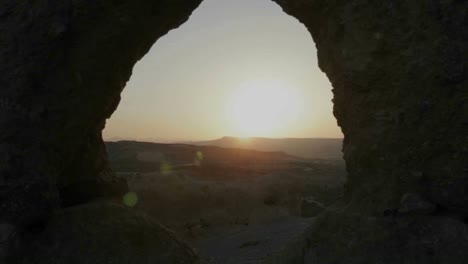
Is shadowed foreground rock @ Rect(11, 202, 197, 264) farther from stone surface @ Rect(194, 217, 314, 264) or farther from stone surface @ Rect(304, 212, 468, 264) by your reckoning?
stone surface @ Rect(304, 212, 468, 264)

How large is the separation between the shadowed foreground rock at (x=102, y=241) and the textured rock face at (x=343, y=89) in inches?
14.9

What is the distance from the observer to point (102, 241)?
7.96 meters

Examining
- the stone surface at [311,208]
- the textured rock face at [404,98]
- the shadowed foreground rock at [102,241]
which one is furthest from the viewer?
the stone surface at [311,208]

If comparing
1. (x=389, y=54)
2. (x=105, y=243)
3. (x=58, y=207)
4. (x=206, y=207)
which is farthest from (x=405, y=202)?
(x=206, y=207)

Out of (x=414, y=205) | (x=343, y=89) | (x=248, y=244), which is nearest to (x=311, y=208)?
(x=248, y=244)

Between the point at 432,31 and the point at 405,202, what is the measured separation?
8.68 ft

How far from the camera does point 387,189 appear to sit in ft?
23.5

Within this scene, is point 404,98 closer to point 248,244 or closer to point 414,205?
point 414,205

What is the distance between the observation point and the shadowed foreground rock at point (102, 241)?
25.0 ft

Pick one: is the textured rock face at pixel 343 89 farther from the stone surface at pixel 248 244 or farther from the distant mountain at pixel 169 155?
the distant mountain at pixel 169 155

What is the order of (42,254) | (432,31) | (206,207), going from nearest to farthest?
(432,31), (42,254), (206,207)

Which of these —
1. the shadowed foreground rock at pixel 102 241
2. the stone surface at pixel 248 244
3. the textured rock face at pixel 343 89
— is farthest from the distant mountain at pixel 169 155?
the textured rock face at pixel 343 89

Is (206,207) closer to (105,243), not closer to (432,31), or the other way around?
(105,243)

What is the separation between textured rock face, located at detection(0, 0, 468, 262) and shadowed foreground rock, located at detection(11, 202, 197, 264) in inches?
14.9
